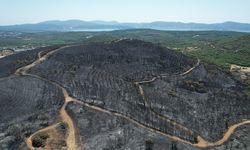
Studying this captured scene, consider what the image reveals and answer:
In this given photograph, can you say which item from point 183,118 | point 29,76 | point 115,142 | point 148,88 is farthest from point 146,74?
point 115,142

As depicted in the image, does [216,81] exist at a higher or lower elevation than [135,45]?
lower

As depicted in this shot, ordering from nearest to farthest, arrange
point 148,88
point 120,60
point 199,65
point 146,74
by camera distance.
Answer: point 148,88
point 146,74
point 120,60
point 199,65

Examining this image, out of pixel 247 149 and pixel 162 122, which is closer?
pixel 247 149

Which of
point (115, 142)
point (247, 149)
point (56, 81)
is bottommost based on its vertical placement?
point (247, 149)

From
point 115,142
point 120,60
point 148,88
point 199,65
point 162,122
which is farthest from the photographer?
point 199,65

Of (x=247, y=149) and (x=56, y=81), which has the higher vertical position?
(x=56, y=81)

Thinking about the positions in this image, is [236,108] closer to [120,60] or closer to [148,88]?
[148,88]

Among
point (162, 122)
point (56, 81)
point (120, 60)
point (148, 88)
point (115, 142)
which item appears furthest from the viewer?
point (120, 60)

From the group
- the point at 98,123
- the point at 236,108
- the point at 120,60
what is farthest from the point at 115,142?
the point at 120,60

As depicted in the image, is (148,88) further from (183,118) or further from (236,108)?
(236,108)
